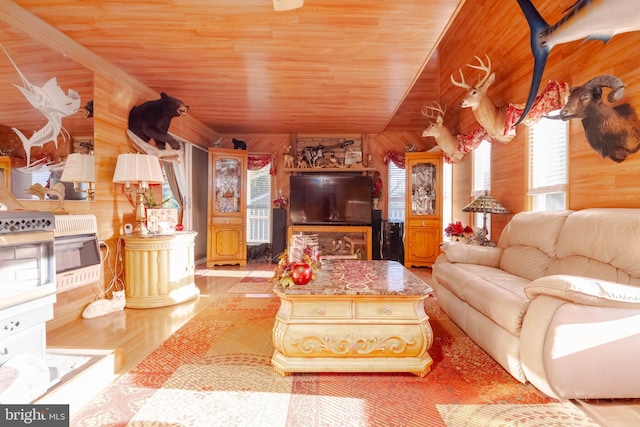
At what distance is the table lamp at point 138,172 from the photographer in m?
3.06

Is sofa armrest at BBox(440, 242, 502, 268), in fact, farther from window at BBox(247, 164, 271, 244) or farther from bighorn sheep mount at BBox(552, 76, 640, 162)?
window at BBox(247, 164, 271, 244)

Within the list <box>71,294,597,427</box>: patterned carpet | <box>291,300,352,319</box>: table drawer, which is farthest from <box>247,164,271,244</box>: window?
<box>291,300,352,319</box>: table drawer

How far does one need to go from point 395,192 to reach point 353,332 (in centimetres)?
452

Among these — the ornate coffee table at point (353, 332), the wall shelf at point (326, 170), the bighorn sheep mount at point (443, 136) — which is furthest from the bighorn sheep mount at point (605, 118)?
the wall shelf at point (326, 170)

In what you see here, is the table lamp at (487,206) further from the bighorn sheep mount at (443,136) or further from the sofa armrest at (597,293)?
the sofa armrest at (597,293)

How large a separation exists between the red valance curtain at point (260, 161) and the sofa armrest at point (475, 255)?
388 centimetres

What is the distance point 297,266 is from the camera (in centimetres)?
203

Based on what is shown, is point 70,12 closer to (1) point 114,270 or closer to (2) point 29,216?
(2) point 29,216

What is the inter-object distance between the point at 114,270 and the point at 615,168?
4539mm

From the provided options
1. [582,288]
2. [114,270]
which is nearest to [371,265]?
[582,288]

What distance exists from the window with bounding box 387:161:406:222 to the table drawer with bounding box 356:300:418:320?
4.26 m

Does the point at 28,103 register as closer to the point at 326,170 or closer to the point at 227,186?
the point at 227,186

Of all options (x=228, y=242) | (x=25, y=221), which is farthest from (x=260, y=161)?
(x=25, y=221)

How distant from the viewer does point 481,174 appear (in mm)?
4465
